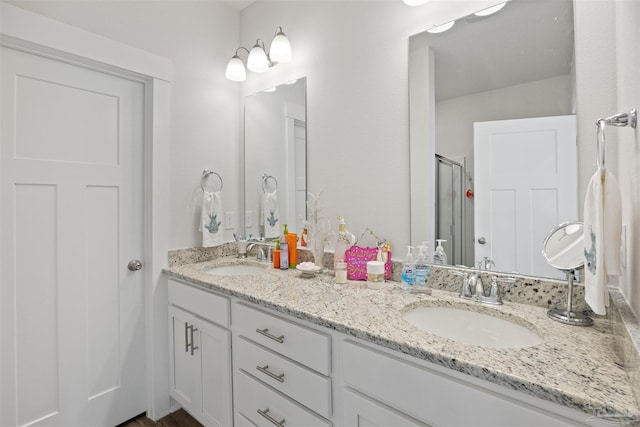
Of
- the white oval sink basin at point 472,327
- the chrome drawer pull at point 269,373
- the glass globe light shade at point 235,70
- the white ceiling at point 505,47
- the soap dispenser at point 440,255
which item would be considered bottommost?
the chrome drawer pull at point 269,373

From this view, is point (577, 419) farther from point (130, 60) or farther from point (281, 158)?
point (130, 60)

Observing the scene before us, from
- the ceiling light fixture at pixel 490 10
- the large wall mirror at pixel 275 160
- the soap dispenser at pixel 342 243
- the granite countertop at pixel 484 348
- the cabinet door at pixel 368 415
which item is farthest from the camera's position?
the large wall mirror at pixel 275 160

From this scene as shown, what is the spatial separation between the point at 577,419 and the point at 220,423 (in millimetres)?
1465

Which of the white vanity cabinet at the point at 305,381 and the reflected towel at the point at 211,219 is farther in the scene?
the reflected towel at the point at 211,219

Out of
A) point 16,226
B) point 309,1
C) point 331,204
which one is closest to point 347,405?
point 331,204

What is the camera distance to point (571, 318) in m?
1.00

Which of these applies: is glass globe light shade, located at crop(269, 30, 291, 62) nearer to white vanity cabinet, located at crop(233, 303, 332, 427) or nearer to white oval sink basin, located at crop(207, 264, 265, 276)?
white oval sink basin, located at crop(207, 264, 265, 276)

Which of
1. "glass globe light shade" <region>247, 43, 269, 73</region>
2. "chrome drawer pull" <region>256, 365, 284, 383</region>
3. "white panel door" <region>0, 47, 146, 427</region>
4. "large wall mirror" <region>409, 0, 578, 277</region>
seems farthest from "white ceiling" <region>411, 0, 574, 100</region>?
"white panel door" <region>0, 47, 146, 427</region>

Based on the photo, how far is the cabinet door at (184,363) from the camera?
167 centimetres

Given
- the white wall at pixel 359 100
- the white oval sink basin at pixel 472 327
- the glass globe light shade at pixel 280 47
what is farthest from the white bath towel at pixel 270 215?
the white oval sink basin at pixel 472 327

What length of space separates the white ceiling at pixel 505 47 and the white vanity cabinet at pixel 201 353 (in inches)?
58.0

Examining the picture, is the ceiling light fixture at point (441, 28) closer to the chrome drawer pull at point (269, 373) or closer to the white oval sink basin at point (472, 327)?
the white oval sink basin at point (472, 327)

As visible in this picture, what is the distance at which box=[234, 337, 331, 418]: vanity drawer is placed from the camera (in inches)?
41.9

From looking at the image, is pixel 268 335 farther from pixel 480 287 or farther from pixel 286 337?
pixel 480 287
